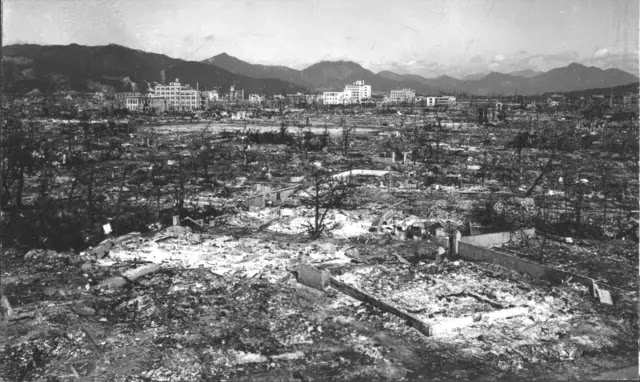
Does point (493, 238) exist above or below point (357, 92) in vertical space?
below

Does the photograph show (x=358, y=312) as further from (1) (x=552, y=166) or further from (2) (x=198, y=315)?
(1) (x=552, y=166)

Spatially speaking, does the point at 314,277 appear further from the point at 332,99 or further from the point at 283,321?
the point at 332,99

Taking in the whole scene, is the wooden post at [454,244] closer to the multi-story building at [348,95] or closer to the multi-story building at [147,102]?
the multi-story building at [147,102]

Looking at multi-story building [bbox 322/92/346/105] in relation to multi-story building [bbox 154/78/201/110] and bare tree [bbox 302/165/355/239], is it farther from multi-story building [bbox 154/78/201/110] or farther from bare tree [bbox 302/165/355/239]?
bare tree [bbox 302/165/355/239]

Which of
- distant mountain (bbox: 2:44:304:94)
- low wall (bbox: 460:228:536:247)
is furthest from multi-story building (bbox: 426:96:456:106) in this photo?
low wall (bbox: 460:228:536:247)

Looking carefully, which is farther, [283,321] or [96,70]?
[96,70]

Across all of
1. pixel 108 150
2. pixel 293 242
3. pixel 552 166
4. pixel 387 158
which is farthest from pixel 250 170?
pixel 552 166

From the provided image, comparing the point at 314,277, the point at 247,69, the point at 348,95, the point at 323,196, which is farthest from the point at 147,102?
the point at 247,69
